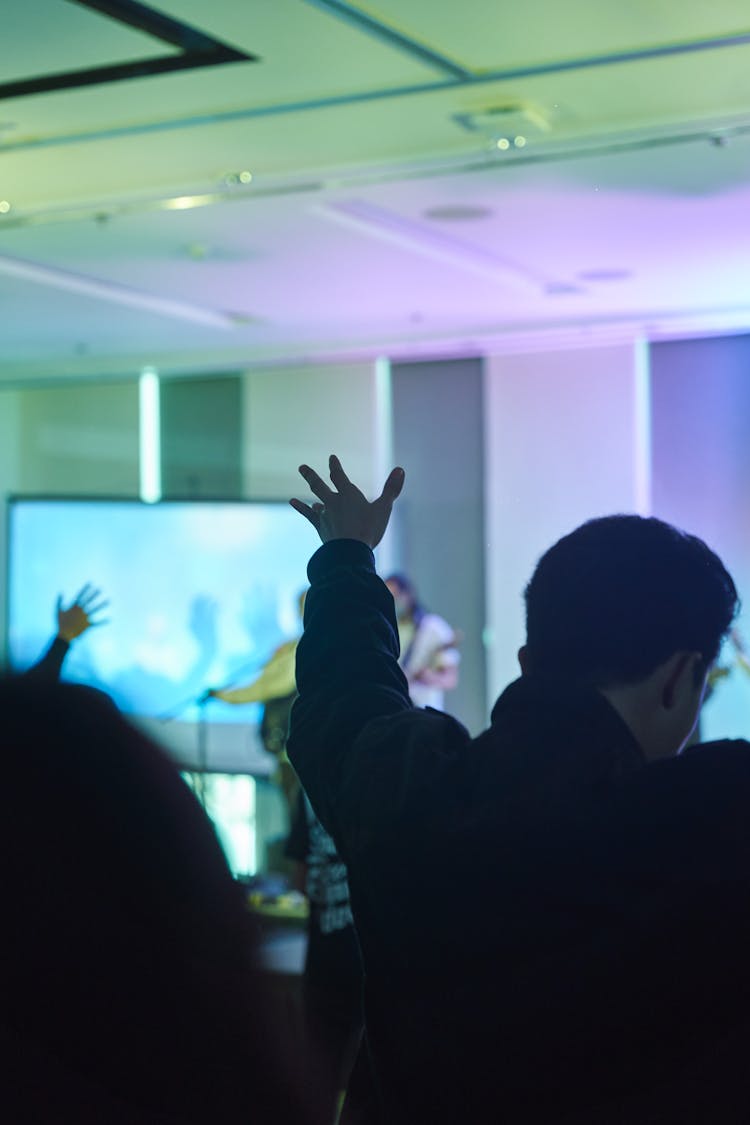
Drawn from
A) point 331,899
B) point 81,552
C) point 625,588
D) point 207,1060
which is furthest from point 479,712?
point 207,1060

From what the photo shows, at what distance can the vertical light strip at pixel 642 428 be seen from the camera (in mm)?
6523

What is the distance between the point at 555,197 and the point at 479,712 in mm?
3376

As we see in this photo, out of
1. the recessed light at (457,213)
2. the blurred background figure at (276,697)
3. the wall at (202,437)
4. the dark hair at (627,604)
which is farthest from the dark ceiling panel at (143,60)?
the wall at (202,437)

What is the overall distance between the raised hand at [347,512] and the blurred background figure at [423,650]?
16.6ft

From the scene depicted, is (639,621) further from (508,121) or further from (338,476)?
(508,121)

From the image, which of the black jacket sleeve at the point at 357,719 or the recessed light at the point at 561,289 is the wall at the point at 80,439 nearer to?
the recessed light at the point at 561,289

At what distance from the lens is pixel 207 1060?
2.12 feet

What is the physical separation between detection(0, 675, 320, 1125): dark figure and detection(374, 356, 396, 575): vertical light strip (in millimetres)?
6494

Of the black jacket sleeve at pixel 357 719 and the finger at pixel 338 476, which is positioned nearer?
the black jacket sleeve at pixel 357 719

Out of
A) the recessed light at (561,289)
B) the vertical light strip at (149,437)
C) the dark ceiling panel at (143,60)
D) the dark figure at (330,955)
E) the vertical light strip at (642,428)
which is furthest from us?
the vertical light strip at (149,437)

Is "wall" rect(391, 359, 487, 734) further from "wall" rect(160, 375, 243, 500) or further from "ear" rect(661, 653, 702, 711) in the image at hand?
"ear" rect(661, 653, 702, 711)

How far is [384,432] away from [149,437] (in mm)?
1417

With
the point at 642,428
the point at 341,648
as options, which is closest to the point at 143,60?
the point at 341,648

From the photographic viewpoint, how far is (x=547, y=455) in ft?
22.2
